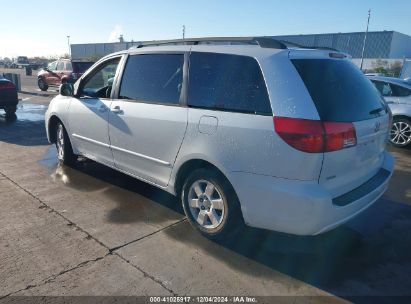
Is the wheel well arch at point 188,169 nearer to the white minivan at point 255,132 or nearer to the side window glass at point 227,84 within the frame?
the white minivan at point 255,132

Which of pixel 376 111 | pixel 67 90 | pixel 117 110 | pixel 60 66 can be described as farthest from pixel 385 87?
pixel 60 66

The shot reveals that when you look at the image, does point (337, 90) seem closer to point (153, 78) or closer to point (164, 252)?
point (153, 78)

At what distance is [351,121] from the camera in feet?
9.69

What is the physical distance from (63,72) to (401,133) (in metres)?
16.9

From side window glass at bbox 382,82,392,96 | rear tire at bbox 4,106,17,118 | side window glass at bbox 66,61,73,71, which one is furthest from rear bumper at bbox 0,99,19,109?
side window glass at bbox 382,82,392,96

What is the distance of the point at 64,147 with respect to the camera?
5699 millimetres

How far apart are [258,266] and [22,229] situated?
249 centimetres

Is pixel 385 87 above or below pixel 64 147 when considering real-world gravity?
above

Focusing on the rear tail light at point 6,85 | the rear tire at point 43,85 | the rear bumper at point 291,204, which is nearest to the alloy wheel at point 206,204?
the rear bumper at point 291,204

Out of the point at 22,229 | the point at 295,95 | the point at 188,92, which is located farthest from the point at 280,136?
the point at 22,229

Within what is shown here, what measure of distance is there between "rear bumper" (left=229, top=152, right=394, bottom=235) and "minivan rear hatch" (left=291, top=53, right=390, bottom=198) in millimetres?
116

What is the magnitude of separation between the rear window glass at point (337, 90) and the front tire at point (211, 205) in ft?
3.63

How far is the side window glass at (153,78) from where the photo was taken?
375 centimetres

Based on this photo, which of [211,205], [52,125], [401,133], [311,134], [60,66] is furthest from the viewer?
[60,66]
